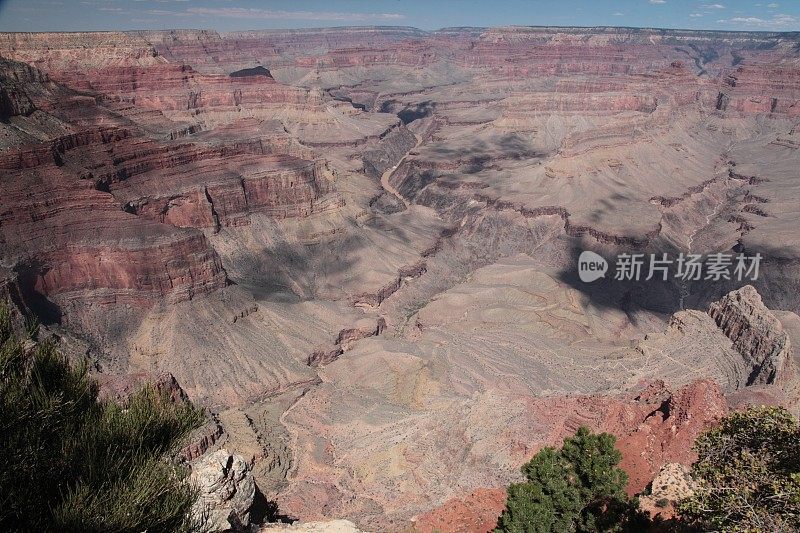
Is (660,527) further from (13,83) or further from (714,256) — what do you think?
(13,83)

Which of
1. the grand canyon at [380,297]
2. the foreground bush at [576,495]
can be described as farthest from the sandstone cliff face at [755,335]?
the foreground bush at [576,495]

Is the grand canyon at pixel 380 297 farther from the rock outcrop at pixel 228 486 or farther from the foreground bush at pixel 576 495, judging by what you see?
the rock outcrop at pixel 228 486

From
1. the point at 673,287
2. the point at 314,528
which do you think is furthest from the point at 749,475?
the point at 673,287

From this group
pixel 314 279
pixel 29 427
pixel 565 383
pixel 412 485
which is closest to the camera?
pixel 29 427

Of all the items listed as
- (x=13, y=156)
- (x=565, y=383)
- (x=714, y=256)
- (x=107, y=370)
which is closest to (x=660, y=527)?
(x=565, y=383)

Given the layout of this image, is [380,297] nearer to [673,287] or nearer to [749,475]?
[673,287]

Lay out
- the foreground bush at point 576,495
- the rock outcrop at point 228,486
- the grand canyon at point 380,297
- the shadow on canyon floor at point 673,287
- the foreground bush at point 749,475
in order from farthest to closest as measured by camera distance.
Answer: the shadow on canyon floor at point 673,287 < the grand canyon at point 380,297 < the rock outcrop at point 228,486 < the foreground bush at point 576,495 < the foreground bush at point 749,475
